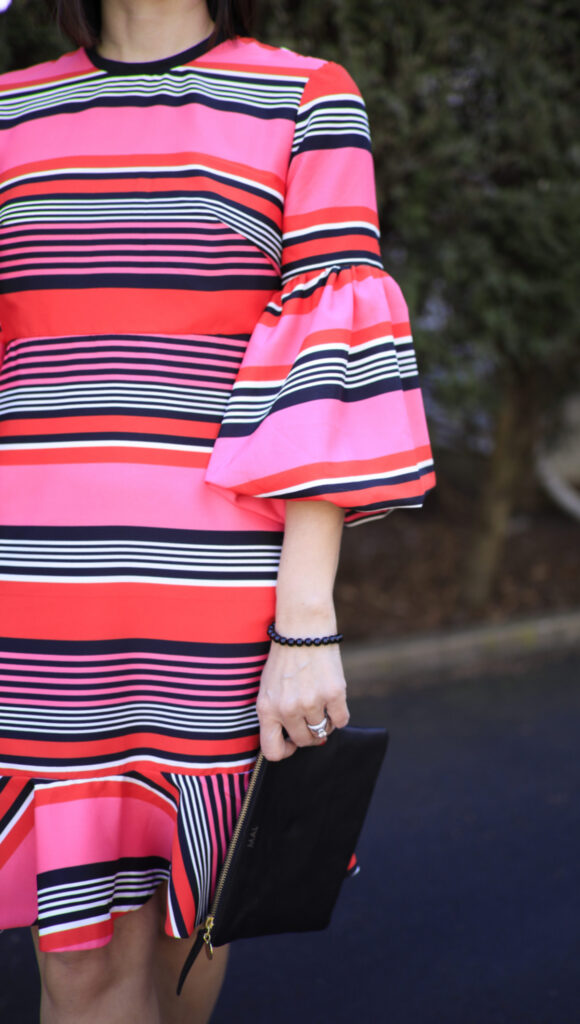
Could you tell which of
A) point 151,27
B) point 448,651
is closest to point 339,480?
point 151,27

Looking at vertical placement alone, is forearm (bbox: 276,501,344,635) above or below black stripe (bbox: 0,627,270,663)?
above

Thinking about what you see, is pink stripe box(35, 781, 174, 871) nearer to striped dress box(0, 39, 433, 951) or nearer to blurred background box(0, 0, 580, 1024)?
striped dress box(0, 39, 433, 951)

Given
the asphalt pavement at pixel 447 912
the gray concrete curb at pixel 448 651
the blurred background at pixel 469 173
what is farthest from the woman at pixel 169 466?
the gray concrete curb at pixel 448 651

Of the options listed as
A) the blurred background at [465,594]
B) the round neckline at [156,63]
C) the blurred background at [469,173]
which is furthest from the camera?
the blurred background at [469,173]

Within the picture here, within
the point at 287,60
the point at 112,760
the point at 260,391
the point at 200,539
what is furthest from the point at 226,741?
the point at 287,60

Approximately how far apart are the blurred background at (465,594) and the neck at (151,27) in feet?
6.73

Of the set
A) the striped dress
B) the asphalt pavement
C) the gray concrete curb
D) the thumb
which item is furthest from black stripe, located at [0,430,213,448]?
the gray concrete curb

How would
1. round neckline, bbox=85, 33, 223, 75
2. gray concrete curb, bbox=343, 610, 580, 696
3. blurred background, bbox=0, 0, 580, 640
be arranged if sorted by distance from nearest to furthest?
round neckline, bbox=85, 33, 223, 75 < blurred background, bbox=0, 0, 580, 640 < gray concrete curb, bbox=343, 610, 580, 696

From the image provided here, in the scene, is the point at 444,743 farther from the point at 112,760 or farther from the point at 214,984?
the point at 112,760

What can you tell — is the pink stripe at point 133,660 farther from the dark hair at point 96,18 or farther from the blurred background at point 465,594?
the blurred background at point 465,594

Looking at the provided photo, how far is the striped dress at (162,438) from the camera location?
116 cm

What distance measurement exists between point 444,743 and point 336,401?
9.80 feet

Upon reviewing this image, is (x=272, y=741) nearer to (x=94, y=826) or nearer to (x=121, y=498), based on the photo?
(x=94, y=826)

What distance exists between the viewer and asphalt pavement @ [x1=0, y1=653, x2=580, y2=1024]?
2.17 meters
